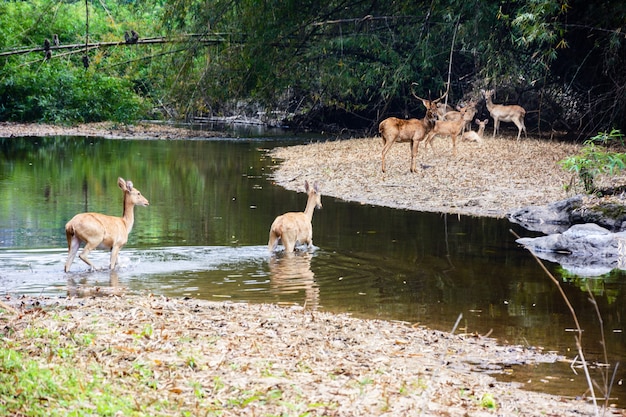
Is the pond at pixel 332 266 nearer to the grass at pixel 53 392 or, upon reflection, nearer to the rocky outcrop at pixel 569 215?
the rocky outcrop at pixel 569 215

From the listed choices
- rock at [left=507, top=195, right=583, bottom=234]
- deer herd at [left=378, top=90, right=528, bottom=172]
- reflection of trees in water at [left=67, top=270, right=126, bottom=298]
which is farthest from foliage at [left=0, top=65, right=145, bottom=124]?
reflection of trees in water at [left=67, top=270, right=126, bottom=298]

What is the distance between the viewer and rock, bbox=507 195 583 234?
49.6 feet

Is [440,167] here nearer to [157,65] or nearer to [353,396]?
[157,65]

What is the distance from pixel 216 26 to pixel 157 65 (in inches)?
157

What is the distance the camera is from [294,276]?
10969mm

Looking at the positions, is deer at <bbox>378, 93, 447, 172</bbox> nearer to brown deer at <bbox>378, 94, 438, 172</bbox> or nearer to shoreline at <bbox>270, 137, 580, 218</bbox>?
brown deer at <bbox>378, 94, 438, 172</bbox>

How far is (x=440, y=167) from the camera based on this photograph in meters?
22.3

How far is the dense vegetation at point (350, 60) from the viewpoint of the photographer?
76.3 ft

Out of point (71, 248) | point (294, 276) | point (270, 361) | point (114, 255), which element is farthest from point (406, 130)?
point (270, 361)

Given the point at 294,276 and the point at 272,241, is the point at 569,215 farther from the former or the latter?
the point at 294,276

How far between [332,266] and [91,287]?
3.11 meters

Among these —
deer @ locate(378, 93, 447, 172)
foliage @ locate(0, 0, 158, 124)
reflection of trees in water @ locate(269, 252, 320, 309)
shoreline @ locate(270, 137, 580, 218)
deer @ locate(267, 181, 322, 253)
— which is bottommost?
reflection of trees in water @ locate(269, 252, 320, 309)

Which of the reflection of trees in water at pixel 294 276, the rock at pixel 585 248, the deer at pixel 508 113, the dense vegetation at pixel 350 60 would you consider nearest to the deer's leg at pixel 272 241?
the reflection of trees in water at pixel 294 276

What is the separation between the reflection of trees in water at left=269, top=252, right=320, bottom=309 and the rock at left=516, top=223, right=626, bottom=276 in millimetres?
3086
